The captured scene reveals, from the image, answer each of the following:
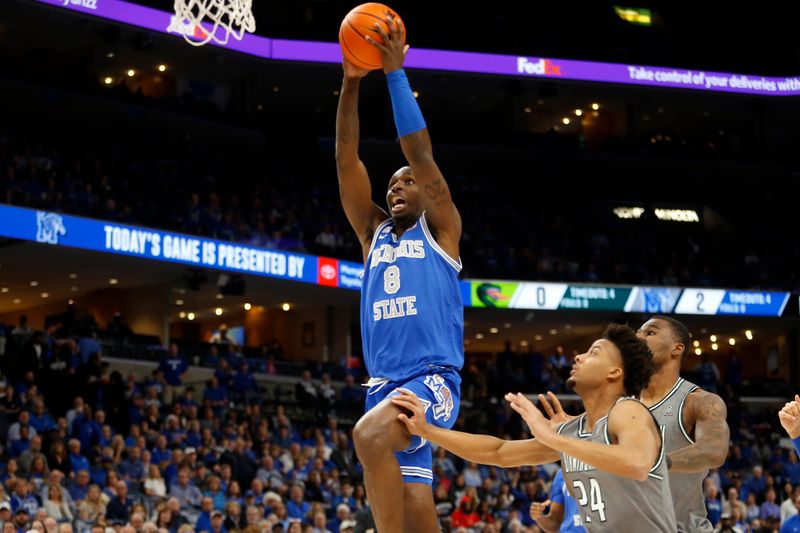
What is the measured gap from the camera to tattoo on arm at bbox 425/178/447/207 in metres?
6.17

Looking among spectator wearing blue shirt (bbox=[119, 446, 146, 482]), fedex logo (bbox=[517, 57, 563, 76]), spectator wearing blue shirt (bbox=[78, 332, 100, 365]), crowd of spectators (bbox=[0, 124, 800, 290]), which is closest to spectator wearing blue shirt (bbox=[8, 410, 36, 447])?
spectator wearing blue shirt (bbox=[119, 446, 146, 482])

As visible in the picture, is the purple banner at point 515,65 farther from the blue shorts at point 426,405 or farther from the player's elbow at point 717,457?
the player's elbow at point 717,457

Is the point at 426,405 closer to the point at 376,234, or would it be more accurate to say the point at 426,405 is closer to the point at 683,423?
the point at 376,234

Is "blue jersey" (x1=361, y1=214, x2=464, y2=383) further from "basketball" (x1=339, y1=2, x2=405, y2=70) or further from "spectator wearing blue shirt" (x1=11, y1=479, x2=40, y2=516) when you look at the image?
"spectator wearing blue shirt" (x1=11, y1=479, x2=40, y2=516)

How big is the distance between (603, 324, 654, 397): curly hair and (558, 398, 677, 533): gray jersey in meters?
0.26

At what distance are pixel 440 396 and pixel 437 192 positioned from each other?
1.06 meters

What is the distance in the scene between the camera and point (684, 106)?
3953 centimetres

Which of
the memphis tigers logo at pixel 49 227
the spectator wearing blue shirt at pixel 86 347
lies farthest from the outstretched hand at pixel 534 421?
the memphis tigers logo at pixel 49 227

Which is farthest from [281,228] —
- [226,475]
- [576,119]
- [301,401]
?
[576,119]

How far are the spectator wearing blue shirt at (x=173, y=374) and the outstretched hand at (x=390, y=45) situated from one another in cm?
1715

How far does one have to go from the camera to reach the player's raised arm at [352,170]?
650 centimetres

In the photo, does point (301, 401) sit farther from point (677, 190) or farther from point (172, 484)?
point (677, 190)

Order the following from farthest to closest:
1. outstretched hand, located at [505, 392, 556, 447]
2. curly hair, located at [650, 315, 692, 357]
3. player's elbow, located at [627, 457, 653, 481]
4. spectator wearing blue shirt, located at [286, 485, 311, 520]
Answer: spectator wearing blue shirt, located at [286, 485, 311, 520], curly hair, located at [650, 315, 692, 357], outstretched hand, located at [505, 392, 556, 447], player's elbow, located at [627, 457, 653, 481]

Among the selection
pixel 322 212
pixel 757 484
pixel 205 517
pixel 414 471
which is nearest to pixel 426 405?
pixel 414 471
